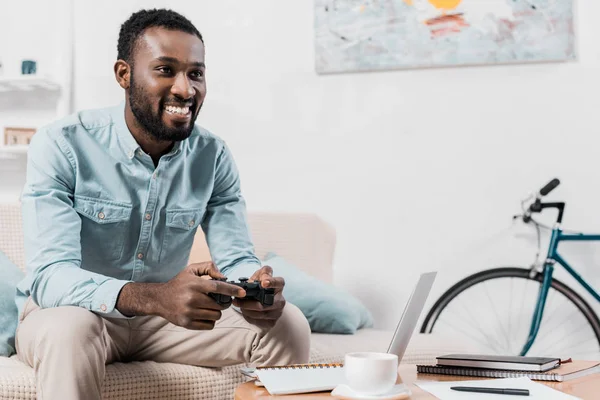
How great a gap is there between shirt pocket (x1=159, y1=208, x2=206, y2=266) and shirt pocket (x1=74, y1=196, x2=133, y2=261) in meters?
0.10

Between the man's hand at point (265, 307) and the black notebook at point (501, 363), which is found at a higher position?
the man's hand at point (265, 307)

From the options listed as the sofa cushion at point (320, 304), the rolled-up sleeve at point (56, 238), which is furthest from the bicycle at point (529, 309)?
the rolled-up sleeve at point (56, 238)

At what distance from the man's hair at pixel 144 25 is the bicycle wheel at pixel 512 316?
5.61ft

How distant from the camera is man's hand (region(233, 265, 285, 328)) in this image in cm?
152

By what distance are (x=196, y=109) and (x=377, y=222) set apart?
1.57m

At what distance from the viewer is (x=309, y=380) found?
47.5 inches

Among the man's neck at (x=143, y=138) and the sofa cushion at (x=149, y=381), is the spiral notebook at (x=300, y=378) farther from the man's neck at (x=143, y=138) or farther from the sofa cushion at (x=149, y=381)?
the man's neck at (x=143, y=138)

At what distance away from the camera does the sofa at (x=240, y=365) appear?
62.8 inches

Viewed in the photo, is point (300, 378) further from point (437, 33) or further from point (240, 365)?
point (437, 33)

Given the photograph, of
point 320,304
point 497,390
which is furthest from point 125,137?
point 497,390

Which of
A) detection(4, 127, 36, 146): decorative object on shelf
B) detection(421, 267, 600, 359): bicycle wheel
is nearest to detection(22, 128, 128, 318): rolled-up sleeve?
detection(421, 267, 600, 359): bicycle wheel

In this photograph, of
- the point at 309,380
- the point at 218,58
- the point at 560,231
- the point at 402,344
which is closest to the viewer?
the point at 309,380

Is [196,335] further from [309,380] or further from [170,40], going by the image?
[170,40]

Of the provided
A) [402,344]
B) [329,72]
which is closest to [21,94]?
[329,72]
